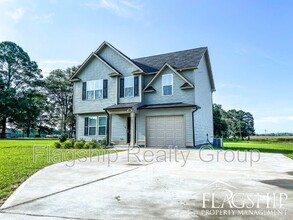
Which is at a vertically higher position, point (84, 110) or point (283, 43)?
point (283, 43)

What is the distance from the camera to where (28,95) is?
39438 mm

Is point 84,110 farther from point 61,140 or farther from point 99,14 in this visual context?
point 99,14

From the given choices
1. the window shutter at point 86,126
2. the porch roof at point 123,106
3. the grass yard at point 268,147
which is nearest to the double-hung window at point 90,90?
the window shutter at point 86,126

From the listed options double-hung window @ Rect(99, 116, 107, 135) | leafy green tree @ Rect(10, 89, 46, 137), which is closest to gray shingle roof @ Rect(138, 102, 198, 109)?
double-hung window @ Rect(99, 116, 107, 135)

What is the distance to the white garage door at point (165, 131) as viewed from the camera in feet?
54.7

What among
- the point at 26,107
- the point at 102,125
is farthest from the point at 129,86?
the point at 26,107

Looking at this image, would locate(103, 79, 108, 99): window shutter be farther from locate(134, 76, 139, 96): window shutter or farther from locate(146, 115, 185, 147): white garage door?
locate(146, 115, 185, 147): white garage door

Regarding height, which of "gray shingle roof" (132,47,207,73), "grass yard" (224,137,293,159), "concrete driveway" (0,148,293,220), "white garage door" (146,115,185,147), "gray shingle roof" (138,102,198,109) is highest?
"gray shingle roof" (132,47,207,73)

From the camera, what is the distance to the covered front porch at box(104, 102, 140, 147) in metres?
17.9

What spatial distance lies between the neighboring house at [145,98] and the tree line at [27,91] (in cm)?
2023

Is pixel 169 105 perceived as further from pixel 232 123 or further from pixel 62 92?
pixel 232 123

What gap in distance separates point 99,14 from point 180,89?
8.09 meters

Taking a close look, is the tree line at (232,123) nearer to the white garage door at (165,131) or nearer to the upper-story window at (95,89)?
the white garage door at (165,131)

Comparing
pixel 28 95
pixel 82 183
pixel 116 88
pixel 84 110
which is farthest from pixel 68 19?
pixel 28 95
